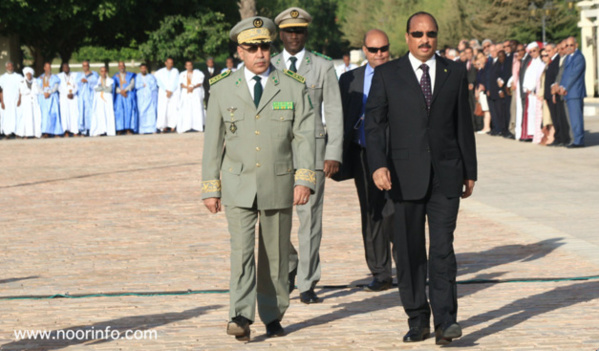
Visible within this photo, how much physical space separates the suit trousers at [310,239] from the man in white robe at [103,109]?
73.8 ft

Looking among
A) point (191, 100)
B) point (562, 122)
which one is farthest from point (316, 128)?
point (191, 100)

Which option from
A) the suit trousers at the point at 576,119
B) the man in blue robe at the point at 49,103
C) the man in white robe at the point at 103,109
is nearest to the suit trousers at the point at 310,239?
the suit trousers at the point at 576,119

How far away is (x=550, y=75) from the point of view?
21.2m

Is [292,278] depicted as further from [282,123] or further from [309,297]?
[282,123]

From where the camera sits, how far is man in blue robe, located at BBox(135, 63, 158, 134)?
30.2 meters

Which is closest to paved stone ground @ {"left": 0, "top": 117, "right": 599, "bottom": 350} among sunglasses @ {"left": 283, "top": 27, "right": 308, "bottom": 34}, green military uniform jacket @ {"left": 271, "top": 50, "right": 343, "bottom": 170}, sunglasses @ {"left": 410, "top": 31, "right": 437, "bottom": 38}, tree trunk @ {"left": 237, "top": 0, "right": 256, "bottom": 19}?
green military uniform jacket @ {"left": 271, "top": 50, "right": 343, "bottom": 170}

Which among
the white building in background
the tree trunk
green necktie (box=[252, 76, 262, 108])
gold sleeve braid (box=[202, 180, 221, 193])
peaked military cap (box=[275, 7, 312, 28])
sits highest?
the tree trunk

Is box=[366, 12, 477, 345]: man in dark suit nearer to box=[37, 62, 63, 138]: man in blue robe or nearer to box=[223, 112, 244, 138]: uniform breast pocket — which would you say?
box=[223, 112, 244, 138]: uniform breast pocket

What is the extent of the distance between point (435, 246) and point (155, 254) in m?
4.18

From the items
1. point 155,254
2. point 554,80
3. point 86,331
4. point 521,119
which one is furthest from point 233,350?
point 521,119

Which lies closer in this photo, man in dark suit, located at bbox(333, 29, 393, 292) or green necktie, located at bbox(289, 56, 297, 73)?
green necktie, located at bbox(289, 56, 297, 73)

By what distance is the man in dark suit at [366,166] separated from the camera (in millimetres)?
8406

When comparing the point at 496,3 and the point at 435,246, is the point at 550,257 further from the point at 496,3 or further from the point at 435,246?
the point at 496,3

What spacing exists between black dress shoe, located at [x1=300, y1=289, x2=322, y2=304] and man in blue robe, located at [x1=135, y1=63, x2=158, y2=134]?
74.7 ft
